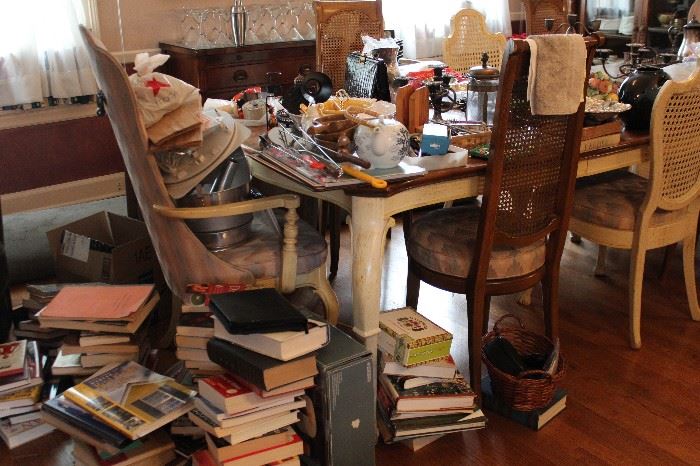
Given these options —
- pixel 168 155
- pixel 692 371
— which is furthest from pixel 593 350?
pixel 168 155

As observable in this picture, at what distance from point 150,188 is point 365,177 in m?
0.60

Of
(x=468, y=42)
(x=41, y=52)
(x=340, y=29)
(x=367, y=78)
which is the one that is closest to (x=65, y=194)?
(x=41, y=52)

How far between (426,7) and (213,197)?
340cm

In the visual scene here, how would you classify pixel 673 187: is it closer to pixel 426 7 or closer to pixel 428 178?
pixel 428 178

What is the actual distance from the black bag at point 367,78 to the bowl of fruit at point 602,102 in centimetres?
70

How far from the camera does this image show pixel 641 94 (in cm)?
255

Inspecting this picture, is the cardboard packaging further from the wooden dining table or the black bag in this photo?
the black bag

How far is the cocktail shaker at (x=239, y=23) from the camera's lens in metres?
3.89

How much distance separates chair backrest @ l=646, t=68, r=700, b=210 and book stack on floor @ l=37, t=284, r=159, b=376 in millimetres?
1717

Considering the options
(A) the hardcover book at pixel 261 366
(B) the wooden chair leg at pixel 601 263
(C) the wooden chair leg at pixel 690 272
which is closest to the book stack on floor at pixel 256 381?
(A) the hardcover book at pixel 261 366

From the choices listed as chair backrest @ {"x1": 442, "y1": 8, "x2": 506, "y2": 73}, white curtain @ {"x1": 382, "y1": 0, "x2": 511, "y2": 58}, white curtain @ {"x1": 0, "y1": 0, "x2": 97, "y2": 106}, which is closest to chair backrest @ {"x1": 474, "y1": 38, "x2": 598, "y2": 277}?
chair backrest @ {"x1": 442, "y1": 8, "x2": 506, "y2": 73}

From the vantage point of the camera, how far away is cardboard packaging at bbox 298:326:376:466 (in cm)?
187

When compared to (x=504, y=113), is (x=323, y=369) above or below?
below

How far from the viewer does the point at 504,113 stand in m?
2.01
